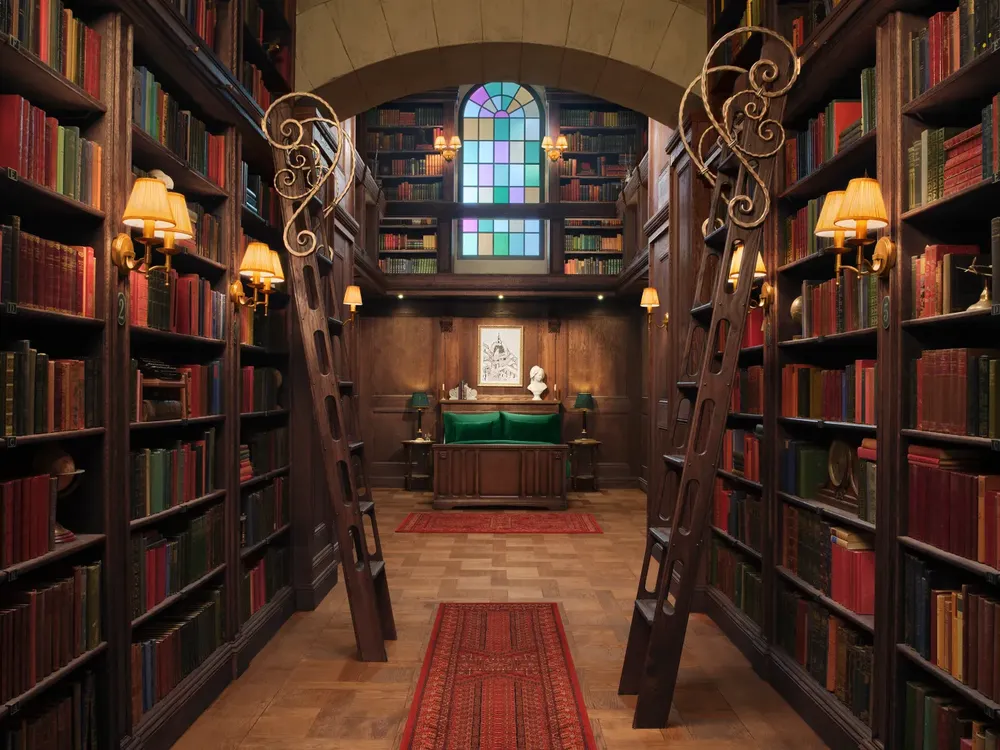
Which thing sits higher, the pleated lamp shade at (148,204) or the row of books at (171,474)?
the pleated lamp shade at (148,204)

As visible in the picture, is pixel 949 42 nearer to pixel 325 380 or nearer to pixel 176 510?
pixel 325 380

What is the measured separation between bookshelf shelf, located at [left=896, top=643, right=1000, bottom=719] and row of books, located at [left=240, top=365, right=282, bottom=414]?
10.5 feet

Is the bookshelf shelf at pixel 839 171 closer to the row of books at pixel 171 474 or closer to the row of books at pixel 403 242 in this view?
the row of books at pixel 171 474

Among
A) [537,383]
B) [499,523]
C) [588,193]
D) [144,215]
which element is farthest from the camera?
[588,193]

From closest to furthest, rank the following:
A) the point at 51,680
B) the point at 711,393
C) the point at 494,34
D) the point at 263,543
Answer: the point at 51,680, the point at 711,393, the point at 263,543, the point at 494,34

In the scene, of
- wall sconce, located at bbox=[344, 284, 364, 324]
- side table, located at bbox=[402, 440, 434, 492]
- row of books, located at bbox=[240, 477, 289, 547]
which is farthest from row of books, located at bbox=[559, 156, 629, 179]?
row of books, located at bbox=[240, 477, 289, 547]

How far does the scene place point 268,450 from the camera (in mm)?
4414

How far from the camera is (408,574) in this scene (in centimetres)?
569

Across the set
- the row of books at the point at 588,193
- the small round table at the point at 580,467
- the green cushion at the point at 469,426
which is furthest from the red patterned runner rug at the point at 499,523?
the row of books at the point at 588,193

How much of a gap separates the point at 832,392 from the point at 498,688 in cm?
200

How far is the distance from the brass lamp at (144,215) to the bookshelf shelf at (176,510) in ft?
3.09

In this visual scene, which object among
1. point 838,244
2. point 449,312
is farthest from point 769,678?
point 449,312

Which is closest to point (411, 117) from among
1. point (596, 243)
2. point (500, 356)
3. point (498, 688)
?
point (596, 243)

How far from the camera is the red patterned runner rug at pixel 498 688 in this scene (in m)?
2.98
